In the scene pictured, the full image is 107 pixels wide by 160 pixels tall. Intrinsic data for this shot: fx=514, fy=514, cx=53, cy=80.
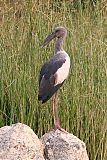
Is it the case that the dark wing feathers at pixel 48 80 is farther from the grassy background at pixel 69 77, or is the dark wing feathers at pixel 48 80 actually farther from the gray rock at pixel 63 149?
the grassy background at pixel 69 77

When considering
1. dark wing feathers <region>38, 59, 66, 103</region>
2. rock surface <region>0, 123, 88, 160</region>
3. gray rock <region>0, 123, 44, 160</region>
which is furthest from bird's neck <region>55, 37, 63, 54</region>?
gray rock <region>0, 123, 44, 160</region>

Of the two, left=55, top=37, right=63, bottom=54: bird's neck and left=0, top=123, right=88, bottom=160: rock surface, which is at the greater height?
left=55, top=37, right=63, bottom=54: bird's neck

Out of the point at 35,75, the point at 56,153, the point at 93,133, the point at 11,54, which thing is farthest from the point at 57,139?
the point at 11,54

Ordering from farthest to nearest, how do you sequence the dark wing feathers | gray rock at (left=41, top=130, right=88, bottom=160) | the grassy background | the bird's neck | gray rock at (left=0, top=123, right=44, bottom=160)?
the grassy background → the bird's neck → the dark wing feathers → gray rock at (left=41, top=130, right=88, bottom=160) → gray rock at (left=0, top=123, right=44, bottom=160)

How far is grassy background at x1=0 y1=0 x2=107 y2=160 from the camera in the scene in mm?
4414

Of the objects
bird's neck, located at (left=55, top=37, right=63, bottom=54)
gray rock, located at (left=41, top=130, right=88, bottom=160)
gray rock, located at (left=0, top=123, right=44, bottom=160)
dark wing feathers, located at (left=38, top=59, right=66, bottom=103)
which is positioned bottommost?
gray rock, located at (left=41, top=130, right=88, bottom=160)

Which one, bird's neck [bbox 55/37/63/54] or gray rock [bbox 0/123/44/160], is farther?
bird's neck [bbox 55/37/63/54]

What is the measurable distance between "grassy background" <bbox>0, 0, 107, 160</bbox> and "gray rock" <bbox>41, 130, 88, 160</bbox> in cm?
79

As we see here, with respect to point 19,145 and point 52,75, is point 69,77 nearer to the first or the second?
point 52,75

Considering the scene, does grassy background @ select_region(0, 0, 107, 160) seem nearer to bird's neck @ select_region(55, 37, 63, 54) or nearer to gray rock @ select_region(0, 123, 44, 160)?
bird's neck @ select_region(55, 37, 63, 54)

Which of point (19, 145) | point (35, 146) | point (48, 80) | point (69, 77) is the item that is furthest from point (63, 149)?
point (69, 77)

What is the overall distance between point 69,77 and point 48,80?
35.0 inches

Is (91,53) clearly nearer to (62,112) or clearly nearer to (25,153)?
(62,112)

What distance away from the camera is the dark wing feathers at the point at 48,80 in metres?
3.73
